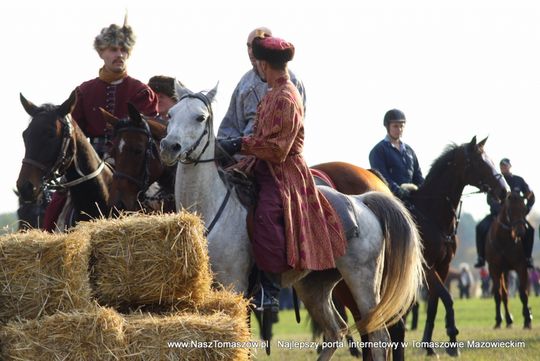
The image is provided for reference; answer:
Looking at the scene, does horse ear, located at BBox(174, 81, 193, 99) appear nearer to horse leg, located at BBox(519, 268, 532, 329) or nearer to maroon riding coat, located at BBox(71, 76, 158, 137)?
maroon riding coat, located at BBox(71, 76, 158, 137)

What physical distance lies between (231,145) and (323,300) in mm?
1658

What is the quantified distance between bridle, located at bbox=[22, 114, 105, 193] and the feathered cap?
55.9 inches

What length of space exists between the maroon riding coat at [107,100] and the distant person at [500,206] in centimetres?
942

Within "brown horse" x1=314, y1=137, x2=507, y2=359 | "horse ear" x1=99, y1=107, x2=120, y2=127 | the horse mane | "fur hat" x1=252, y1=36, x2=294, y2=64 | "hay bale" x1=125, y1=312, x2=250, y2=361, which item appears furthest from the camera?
the horse mane

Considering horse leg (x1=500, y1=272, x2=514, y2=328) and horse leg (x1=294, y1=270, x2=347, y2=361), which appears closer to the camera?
horse leg (x1=294, y1=270, x2=347, y2=361)

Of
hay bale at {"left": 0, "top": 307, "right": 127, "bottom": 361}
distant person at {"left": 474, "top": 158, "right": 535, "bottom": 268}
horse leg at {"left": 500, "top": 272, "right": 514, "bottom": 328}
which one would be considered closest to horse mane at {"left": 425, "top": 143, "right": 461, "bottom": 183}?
distant person at {"left": 474, "top": 158, "right": 535, "bottom": 268}

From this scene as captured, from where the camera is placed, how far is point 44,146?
9414 mm

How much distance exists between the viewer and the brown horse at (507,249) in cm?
2041

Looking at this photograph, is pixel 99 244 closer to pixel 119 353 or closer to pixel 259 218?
pixel 119 353

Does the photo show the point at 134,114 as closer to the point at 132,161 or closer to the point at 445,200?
the point at 132,161

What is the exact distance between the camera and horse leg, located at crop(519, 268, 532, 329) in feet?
64.8

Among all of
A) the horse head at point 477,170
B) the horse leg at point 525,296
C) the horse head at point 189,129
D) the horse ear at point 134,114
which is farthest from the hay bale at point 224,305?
the horse leg at point 525,296

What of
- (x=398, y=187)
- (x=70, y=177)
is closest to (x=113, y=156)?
(x=70, y=177)

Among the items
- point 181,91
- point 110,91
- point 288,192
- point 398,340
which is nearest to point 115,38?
point 110,91
